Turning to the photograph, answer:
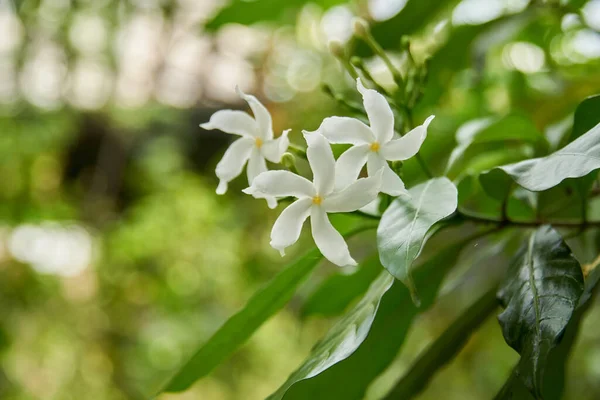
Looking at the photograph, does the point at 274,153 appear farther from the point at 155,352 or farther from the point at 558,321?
the point at 155,352

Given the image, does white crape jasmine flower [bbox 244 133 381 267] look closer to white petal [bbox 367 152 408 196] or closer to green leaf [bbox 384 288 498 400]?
white petal [bbox 367 152 408 196]

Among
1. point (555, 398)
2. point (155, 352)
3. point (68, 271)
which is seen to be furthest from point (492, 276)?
point (68, 271)

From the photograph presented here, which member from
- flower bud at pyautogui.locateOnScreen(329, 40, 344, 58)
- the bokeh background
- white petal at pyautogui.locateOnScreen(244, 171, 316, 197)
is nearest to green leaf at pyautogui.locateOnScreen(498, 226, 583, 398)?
white petal at pyautogui.locateOnScreen(244, 171, 316, 197)

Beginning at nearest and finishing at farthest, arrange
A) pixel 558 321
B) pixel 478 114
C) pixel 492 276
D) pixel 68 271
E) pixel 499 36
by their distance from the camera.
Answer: pixel 558 321 → pixel 499 36 → pixel 478 114 → pixel 492 276 → pixel 68 271

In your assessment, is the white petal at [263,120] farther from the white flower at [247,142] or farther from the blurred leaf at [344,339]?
the blurred leaf at [344,339]

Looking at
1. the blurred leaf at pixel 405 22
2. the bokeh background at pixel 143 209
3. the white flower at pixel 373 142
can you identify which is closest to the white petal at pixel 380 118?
the white flower at pixel 373 142

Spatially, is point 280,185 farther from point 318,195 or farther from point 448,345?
point 448,345

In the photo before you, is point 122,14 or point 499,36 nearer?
point 499,36
